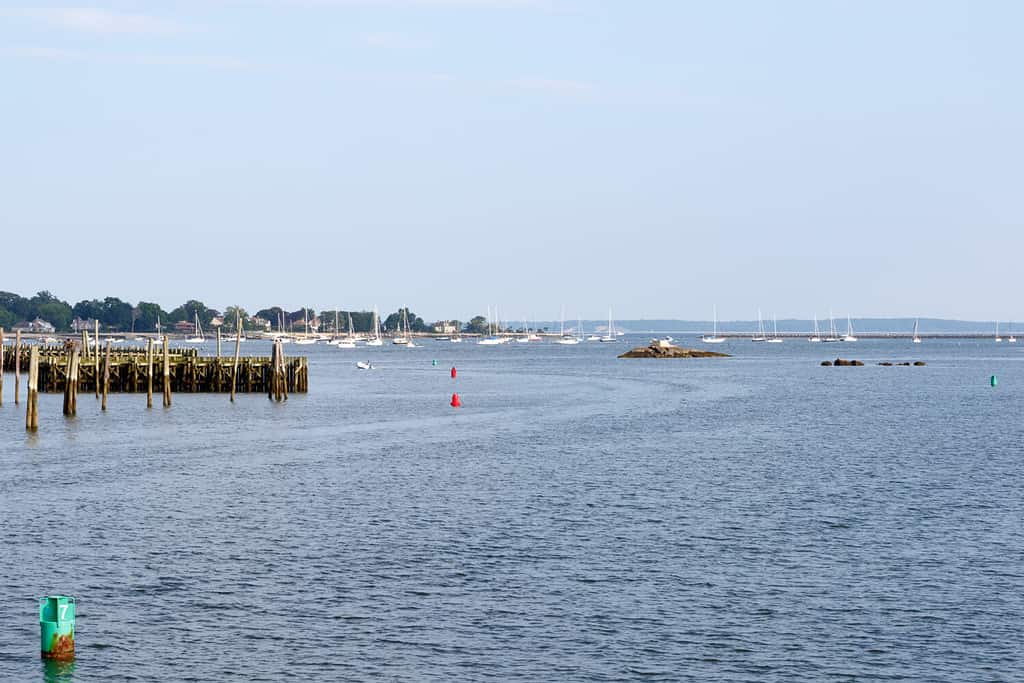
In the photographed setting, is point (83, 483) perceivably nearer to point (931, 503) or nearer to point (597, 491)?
point (597, 491)

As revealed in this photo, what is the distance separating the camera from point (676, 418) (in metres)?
85.9

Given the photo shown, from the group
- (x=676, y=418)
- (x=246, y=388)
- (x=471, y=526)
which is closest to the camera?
(x=471, y=526)

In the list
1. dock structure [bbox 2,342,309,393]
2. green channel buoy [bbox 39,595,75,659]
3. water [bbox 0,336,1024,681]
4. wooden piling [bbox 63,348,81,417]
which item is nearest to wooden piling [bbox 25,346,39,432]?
water [bbox 0,336,1024,681]

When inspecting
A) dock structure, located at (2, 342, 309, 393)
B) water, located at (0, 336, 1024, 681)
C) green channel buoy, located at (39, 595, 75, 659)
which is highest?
dock structure, located at (2, 342, 309, 393)

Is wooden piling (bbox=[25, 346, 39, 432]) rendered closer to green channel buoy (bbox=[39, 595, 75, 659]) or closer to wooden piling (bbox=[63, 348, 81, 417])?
wooden piling (bbox=[63, 348, 81, 417])

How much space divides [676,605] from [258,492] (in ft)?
72.9

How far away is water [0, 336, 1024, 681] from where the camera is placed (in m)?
25.2

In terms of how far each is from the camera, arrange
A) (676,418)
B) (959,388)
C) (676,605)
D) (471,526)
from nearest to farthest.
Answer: (676,605)
(471,526)
(676,418)
(959,388)

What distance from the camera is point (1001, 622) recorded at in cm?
2764

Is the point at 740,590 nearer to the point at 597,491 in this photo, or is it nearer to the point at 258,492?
the point at 597,491

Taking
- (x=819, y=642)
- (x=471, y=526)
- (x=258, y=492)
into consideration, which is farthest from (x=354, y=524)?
(x=819, y=642)

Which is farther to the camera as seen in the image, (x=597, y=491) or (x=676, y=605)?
(x=597, y=491)

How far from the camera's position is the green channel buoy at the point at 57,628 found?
24109 mm

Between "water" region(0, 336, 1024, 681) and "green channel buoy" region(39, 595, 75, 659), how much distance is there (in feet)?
1.63
